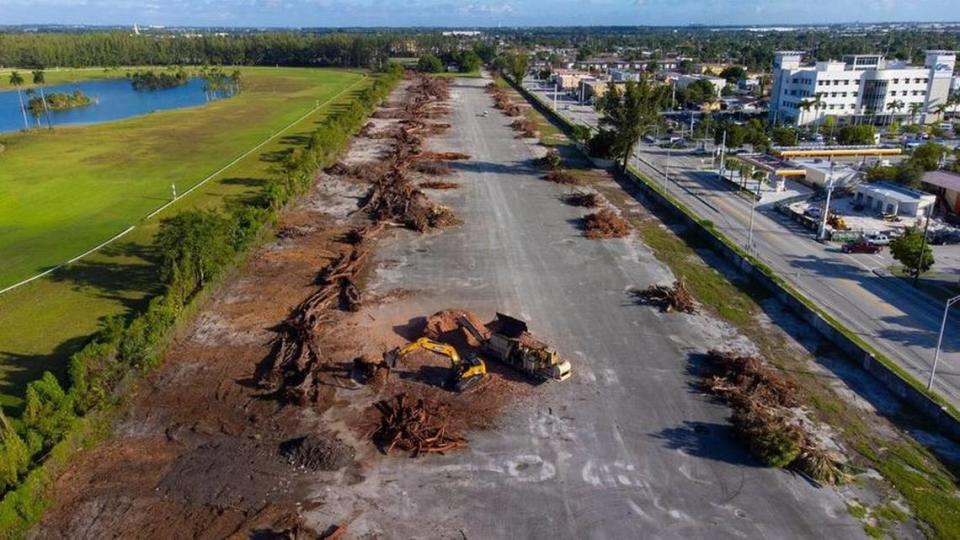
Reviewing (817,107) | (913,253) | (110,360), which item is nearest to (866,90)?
(817,107)

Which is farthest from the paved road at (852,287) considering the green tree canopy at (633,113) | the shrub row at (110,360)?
the shrub row at (110,360)

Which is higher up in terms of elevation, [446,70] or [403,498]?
[446,70]

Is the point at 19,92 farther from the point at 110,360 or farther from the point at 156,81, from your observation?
the point at 110,360

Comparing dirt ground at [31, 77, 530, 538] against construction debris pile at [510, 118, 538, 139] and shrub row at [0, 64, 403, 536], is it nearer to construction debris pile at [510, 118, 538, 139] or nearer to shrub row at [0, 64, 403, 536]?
shrub row at [0, 64, 403, 536]

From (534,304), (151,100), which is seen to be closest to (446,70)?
(151,100)

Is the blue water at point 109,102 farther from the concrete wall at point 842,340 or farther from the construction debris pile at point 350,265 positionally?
the concrete wall at point 842,340

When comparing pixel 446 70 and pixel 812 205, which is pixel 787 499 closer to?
pixel 812 205
